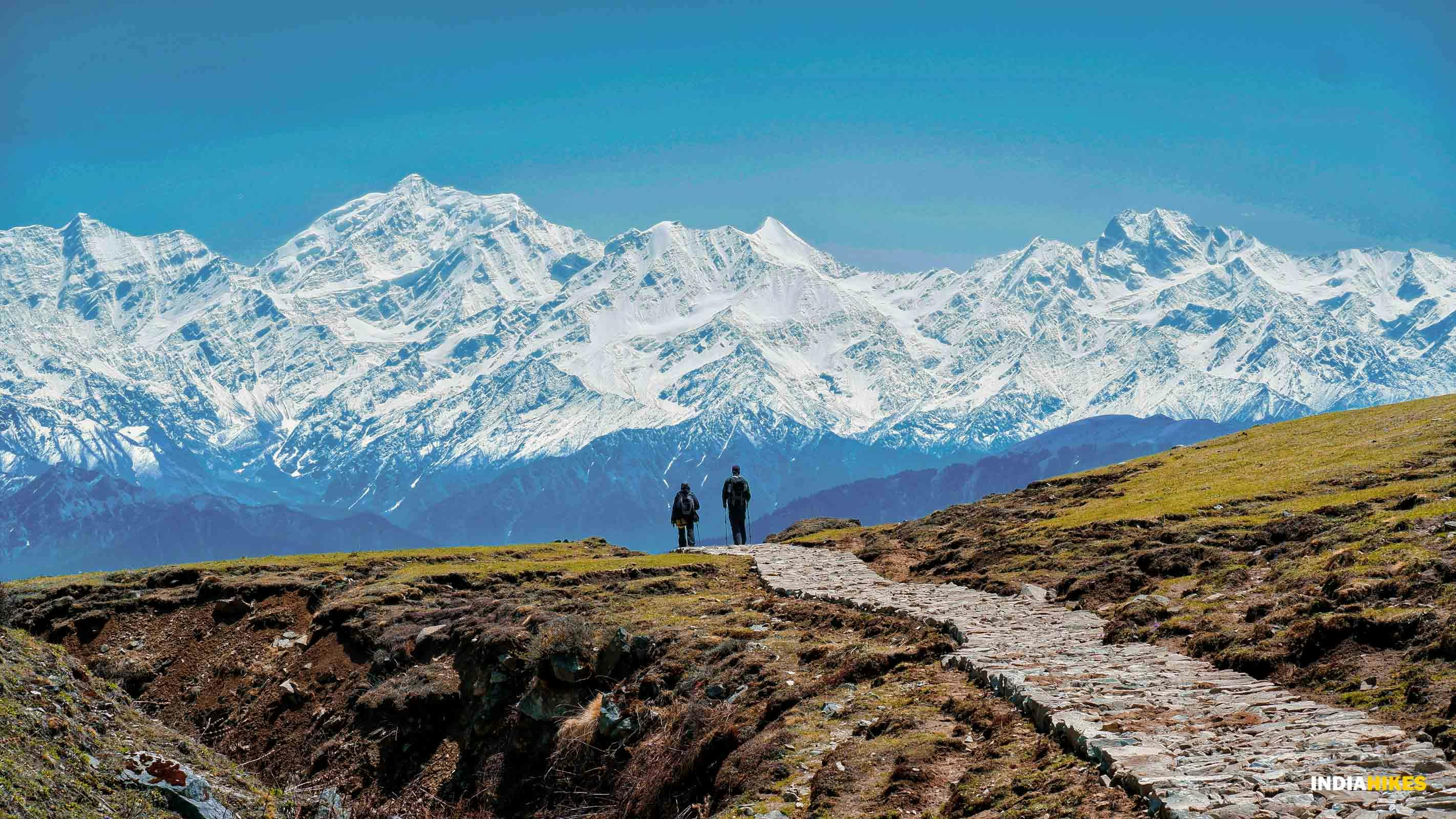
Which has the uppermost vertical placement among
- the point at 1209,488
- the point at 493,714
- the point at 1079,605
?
the point at 1209,488

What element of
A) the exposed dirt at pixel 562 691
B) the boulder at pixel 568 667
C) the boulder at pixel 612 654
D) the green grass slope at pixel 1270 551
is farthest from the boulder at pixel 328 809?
the green grass slope at pixel 1270 551

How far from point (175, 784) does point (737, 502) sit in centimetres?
4011

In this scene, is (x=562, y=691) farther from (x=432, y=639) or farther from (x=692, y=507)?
(x=692, y=507)

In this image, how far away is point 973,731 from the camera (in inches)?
698

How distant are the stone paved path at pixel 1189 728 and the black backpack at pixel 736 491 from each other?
1128 inches

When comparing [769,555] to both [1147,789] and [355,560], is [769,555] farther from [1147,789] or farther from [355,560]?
[1147,789]

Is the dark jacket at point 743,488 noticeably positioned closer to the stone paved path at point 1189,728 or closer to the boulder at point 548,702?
the boulder at point 548,702

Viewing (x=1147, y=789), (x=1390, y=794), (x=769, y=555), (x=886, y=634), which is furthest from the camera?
(x=769, y=555)

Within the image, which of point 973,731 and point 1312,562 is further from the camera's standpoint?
point 1312,562

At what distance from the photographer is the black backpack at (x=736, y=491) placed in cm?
5459

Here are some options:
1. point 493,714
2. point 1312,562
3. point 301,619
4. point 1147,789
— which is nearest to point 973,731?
point 1147,789

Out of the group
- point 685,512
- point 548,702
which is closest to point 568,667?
point 548,702

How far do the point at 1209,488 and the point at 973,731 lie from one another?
28335mm

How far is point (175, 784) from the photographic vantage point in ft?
51.2
